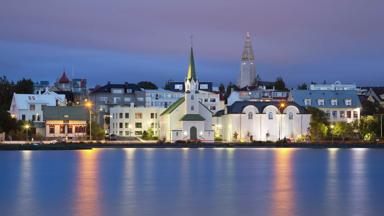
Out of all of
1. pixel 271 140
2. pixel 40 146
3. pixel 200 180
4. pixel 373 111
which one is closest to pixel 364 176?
pixel 200 180

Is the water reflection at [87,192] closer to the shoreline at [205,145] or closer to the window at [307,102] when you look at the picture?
the shoreline at [205,145]

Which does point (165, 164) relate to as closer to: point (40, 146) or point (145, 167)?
point (145, 167)

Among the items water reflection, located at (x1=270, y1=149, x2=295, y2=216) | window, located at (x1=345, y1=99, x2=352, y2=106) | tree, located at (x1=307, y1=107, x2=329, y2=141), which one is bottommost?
water reflection, located at (x1=270, y1=149, x2=295, y2=216)

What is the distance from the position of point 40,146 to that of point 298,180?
51.9 metres

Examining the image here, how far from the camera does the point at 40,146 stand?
9569 centimetres

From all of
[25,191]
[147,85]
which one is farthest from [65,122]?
[25,191]

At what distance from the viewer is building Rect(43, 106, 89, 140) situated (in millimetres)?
115312

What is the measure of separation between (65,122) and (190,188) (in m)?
73.4

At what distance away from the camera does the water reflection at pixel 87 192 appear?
1330 inches

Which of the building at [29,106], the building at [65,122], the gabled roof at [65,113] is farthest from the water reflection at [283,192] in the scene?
the building at [29,106]

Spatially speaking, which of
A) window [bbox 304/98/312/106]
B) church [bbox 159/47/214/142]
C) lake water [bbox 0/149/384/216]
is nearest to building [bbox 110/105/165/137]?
church [bbox 159/47/214/142]

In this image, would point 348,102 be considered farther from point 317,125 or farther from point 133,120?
point 133,120

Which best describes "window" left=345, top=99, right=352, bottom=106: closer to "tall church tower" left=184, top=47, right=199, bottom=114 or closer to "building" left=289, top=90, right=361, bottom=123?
"building" left=289, top=90, right=361, bottom=123

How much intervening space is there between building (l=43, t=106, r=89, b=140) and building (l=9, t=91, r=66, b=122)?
163 cm
